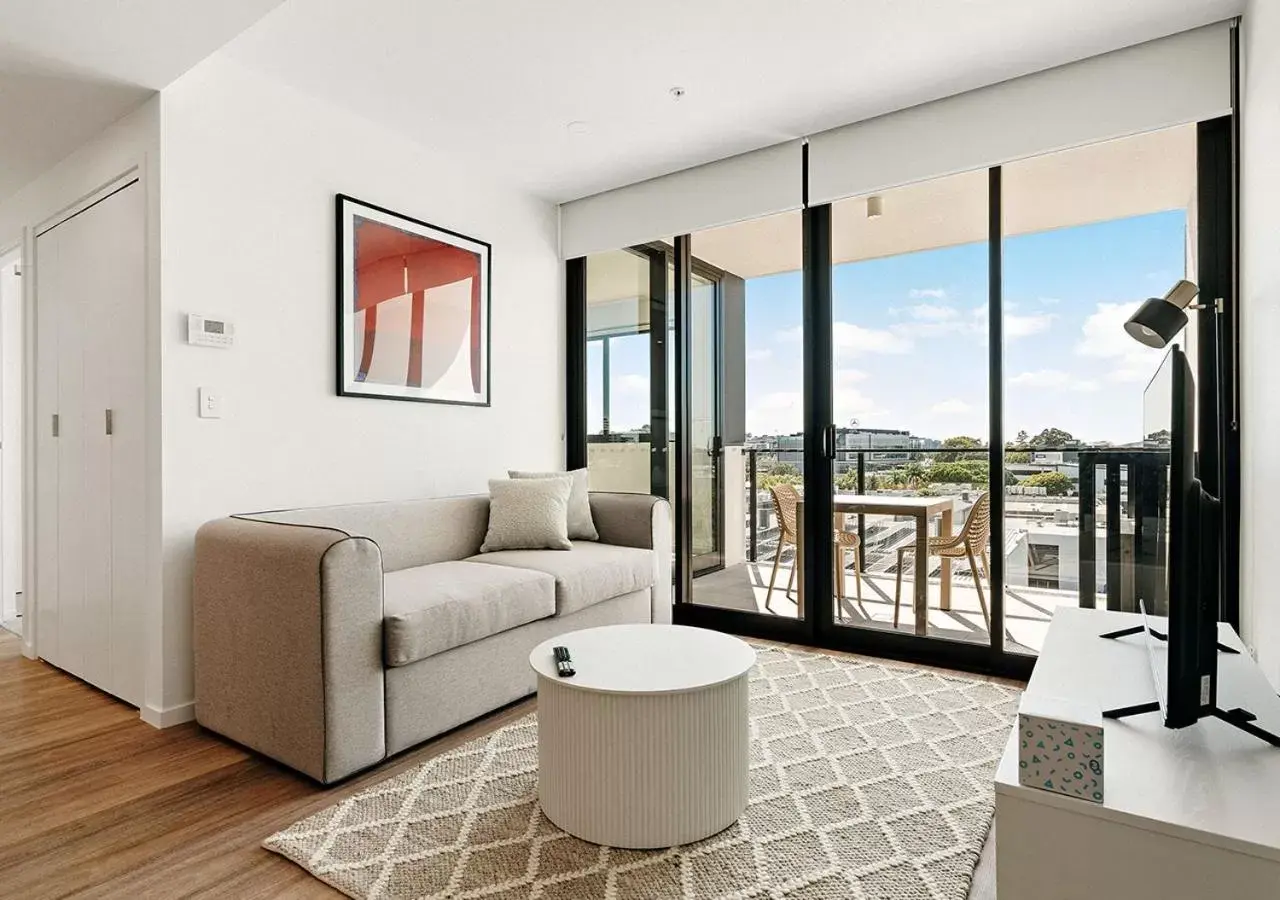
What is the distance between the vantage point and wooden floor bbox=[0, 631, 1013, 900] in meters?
1.65

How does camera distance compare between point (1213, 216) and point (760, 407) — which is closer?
point (1213, 216)

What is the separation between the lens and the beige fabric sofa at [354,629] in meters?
2.12

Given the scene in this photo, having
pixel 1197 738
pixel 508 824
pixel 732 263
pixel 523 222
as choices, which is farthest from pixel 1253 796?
pixel 523 222

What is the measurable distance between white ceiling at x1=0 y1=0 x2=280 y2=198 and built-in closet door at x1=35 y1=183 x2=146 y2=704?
319mm

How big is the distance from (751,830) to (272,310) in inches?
103

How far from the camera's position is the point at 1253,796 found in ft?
3.69

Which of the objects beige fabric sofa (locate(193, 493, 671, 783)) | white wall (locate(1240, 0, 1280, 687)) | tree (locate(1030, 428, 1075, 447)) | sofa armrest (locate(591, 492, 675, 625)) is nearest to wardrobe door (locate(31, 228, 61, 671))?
beige fabric sofa (locate(193, 493, 671, 783))

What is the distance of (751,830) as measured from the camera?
1841 millimetres

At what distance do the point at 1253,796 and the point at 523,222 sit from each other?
13.0 feet

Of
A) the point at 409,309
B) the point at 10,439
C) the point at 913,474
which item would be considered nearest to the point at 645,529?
the point at 913,474

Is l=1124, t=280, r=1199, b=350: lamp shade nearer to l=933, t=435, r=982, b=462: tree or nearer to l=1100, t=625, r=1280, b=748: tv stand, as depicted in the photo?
l=1100, t=625, r=1280, b=748: tv stand

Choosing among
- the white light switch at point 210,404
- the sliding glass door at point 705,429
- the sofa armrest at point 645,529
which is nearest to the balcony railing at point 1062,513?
the sliding glass door at point 705,429

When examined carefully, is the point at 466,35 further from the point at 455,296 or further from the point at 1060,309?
the point at 1060,309

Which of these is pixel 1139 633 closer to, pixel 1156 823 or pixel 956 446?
pixel 1156 823
